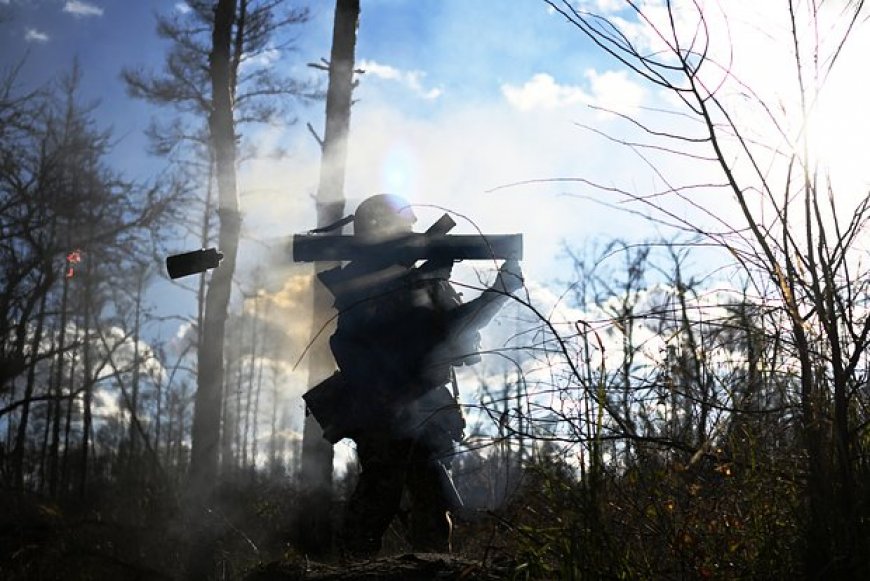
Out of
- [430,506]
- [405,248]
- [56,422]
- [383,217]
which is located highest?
[56,422]

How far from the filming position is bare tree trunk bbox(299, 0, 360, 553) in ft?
27.8

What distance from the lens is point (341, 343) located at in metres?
4.39

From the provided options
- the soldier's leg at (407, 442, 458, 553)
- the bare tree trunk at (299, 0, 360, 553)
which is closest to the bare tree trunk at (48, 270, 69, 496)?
the bare tree trunk at (299, 0, 360, 553)

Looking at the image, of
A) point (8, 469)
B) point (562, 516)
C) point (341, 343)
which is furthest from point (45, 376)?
point (562, 516)

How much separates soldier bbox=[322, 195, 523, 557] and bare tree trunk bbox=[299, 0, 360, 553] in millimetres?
4103

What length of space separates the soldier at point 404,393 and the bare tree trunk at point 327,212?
13.5 feet

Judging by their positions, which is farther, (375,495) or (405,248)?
(405,248)

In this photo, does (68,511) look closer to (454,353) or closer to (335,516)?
(335,516)

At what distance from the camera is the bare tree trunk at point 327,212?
8.48 metres

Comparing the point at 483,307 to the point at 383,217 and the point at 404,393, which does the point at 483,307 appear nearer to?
the point at 404,393

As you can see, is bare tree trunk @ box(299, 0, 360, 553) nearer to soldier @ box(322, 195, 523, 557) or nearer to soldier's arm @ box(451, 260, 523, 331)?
soldier @ box(322, 195, 523, 557)

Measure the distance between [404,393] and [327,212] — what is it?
5.22 m

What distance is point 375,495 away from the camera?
4.22 m

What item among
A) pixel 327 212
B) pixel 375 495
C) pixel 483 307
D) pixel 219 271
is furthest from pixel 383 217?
pixel 219 271
